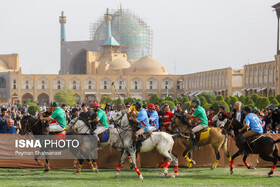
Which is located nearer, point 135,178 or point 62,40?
point 135,178

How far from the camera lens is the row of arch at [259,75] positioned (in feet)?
145

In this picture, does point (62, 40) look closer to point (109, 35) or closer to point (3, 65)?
point (109, 35)

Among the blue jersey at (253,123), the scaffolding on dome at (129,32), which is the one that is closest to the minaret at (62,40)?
the scaffolding on dome at (129,32)

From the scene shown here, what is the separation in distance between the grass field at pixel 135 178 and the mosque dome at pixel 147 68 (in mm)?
59909

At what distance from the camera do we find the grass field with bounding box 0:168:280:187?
740 cm

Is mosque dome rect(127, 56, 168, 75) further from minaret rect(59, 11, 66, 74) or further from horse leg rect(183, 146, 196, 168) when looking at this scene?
horse leg rect(183, 146, 196, 168)

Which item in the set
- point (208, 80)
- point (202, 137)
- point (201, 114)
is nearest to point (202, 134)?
point (202, 137)

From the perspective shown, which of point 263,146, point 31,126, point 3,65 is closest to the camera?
point 263,146

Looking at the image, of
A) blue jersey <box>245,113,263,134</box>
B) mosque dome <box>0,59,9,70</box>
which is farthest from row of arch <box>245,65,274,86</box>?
mosque dome <box>0,59,9,70</box>

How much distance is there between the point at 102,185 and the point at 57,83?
61.4m

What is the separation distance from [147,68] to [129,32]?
1092 cm

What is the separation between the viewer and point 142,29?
3046 inches

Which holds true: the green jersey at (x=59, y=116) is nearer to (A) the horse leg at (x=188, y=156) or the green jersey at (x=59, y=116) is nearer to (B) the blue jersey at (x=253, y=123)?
(A) the horse leg at (x=188, y=156)

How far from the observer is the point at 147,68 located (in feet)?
227
